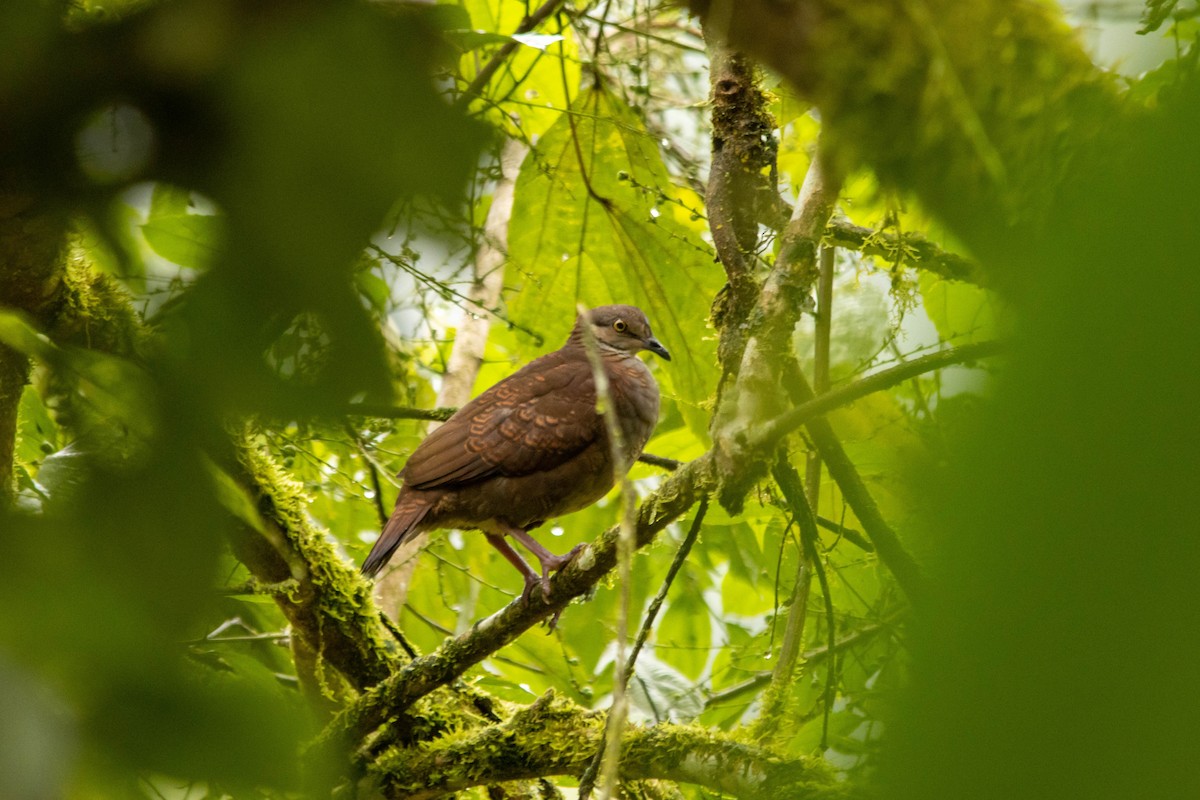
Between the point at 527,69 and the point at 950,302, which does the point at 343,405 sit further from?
the point at 527,69

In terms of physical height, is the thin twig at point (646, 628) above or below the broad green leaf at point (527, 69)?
below

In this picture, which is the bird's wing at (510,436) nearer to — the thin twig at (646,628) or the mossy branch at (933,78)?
the thin twig at (646,628)

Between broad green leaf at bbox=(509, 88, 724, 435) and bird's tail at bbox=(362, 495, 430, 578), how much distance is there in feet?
2.46

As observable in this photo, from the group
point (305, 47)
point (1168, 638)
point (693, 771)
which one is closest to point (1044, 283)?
point (1168, 638)

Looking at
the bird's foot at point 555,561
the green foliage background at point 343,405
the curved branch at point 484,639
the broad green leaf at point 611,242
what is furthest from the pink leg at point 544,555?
the green foliage background at point 343,405

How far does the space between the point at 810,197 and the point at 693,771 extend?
131 cm

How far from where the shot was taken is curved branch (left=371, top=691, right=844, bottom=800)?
7.67 feet

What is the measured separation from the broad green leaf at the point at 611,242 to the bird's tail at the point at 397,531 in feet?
2.46

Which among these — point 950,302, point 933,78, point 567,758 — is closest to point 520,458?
point 567,758

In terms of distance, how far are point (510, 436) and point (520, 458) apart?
10cm

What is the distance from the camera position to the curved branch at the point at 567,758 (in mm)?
2338

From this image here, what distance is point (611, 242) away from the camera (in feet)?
11.5

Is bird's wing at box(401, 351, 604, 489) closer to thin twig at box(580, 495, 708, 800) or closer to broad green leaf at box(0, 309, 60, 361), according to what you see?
thin twig at box(580, 495, 708, 800)

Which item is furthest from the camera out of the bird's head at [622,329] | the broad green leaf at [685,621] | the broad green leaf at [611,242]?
the bird's head at [622,329]
